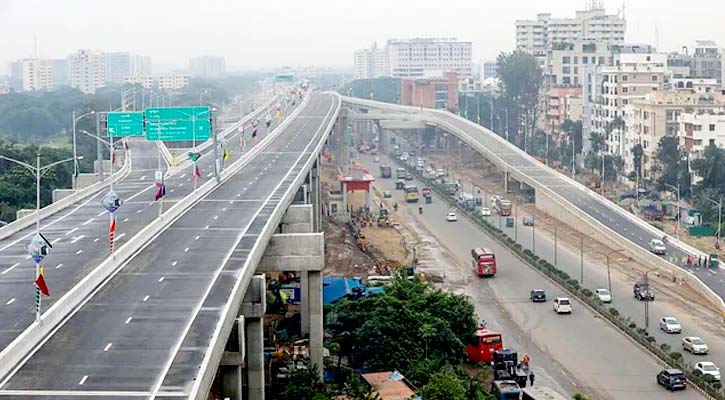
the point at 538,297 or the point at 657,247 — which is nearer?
the point at 538,297

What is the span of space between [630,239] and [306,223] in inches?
871

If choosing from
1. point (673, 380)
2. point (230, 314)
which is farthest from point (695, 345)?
point (230, 314)

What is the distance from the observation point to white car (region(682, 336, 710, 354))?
38562 mm

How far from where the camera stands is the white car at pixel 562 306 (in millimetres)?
45062

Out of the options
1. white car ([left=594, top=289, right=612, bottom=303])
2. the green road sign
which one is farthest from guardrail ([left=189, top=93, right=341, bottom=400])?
the green road sign

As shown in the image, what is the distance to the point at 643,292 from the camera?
156 ft

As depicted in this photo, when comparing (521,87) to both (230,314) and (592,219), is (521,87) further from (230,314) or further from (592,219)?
(230,314)

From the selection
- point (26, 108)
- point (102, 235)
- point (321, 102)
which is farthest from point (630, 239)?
point (26, 108)

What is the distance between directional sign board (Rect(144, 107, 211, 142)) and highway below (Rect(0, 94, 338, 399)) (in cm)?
1600

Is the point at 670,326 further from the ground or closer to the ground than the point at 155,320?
closer to the ground

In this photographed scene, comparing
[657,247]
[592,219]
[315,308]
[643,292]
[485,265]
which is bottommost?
[643,292]

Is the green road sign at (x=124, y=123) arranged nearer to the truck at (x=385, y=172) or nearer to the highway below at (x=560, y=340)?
the highway below at (x=560, y=340)

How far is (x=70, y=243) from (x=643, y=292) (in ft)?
79.3

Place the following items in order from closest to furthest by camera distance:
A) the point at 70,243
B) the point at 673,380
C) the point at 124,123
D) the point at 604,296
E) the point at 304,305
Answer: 1. the point at 673,380
2. the point at 70,243
3. the point at 304,305
4. the point at 604,296
5. the point at 124,123
